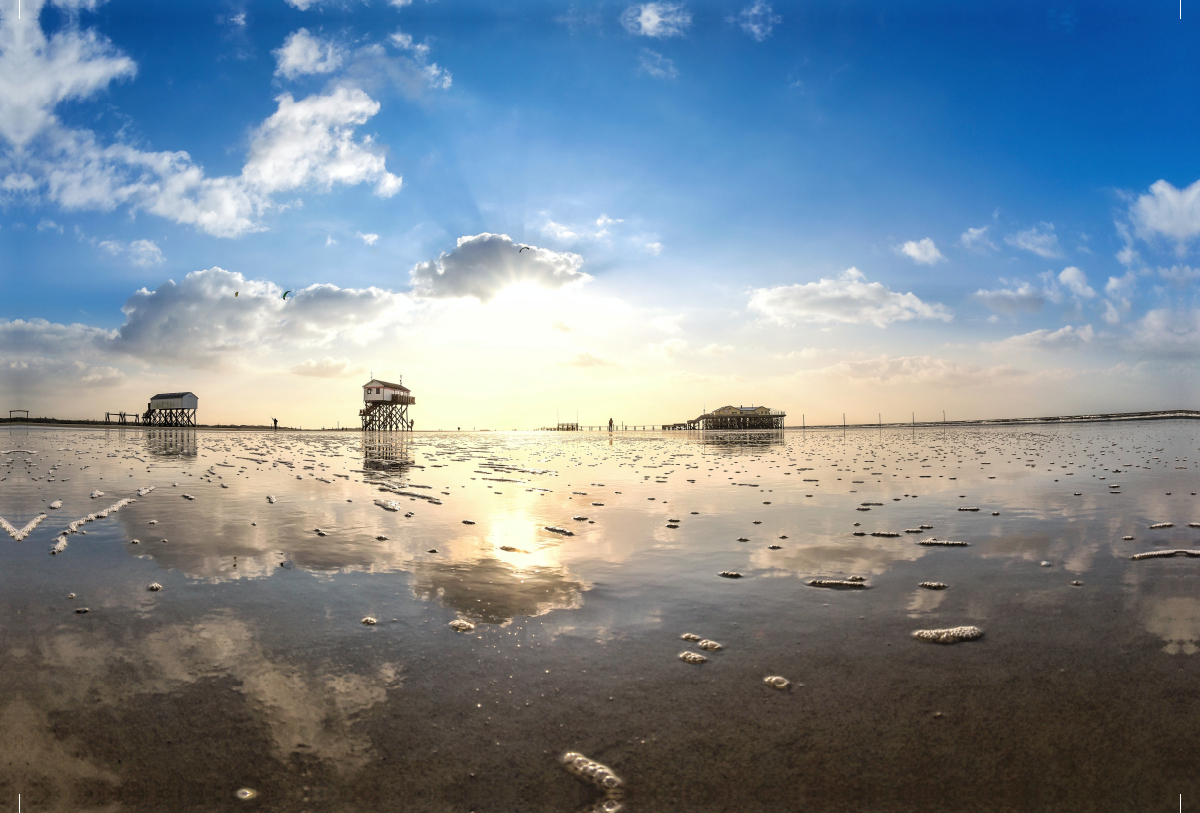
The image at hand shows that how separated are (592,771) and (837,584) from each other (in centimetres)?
500

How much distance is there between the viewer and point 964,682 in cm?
460

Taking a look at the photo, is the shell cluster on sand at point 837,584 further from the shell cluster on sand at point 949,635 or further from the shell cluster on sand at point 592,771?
the shell cluster on sand at point 592,771

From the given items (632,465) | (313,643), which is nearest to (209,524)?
(313,643)

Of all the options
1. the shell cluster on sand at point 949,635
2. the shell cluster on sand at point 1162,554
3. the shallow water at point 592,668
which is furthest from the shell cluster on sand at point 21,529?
the shell cluster on sand at point 1162,554

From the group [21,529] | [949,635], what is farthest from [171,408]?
[949,635]

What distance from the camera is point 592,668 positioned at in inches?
192

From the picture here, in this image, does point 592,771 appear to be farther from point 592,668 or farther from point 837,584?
point 837,584

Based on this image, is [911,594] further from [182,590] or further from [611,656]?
[182,590]

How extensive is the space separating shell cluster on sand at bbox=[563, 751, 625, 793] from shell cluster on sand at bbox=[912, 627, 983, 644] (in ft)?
12.4

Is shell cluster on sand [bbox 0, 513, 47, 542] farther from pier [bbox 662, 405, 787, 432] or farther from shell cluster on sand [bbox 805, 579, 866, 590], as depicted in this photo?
pier [bbox 662, 405, 787, 432]

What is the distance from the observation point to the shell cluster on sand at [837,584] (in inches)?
283

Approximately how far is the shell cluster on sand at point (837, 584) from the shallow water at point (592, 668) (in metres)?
0.11

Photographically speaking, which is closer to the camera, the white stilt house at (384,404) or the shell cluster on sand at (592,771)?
the shell cluster on sand at (592,771)

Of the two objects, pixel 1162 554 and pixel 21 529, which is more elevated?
pixel 1162 554
